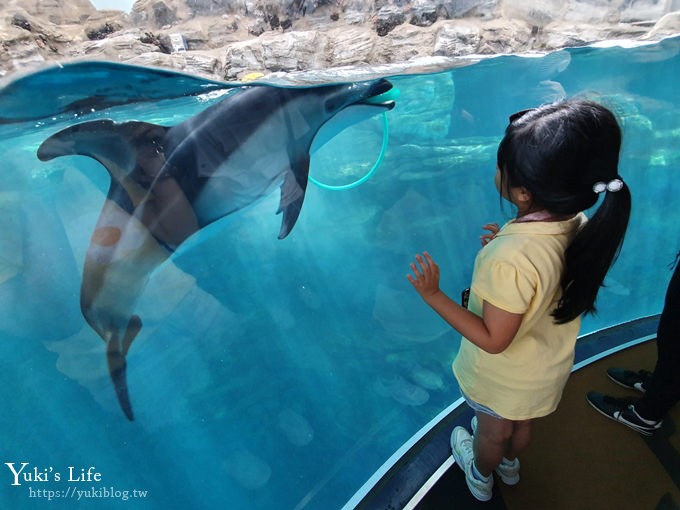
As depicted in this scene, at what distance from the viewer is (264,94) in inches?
84.4

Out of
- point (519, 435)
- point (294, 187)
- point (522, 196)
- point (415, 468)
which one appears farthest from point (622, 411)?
point (294, 187)

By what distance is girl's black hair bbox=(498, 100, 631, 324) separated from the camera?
1.10 metres

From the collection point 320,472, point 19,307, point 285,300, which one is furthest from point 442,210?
point 19,307

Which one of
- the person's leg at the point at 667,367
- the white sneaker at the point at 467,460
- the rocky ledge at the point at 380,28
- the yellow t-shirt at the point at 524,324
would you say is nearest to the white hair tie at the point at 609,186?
the yellow t-shirt at the point at 524,324

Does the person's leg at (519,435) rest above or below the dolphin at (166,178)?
below

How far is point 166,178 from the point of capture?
1887 mm

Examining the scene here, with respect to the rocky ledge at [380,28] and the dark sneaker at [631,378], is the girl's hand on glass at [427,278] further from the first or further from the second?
the rocky ledge at [380,28]

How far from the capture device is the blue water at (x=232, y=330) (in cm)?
210

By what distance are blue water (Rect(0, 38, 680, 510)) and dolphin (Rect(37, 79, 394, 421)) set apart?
15cm

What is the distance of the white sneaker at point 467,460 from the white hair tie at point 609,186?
137cm

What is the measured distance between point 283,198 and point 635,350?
2.50m

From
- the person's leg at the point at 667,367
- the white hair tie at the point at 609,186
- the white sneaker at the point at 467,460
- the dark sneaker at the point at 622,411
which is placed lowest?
the dark sneaker at the point at 622,411

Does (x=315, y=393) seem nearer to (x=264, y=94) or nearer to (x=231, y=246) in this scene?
(x=231, y=246)

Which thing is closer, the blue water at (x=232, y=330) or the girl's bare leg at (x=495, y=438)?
the girl's bare leg at (x=495, y=438)
